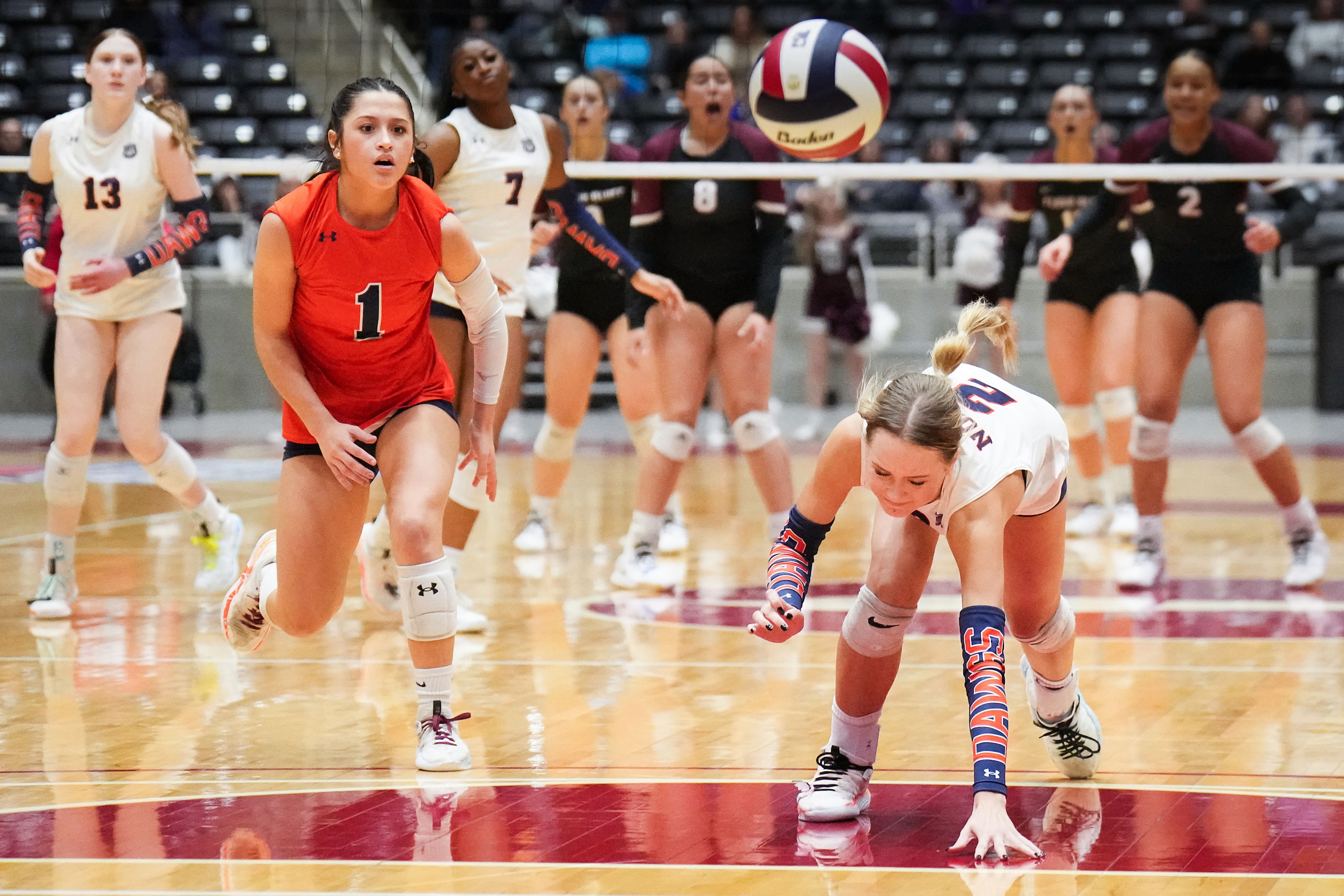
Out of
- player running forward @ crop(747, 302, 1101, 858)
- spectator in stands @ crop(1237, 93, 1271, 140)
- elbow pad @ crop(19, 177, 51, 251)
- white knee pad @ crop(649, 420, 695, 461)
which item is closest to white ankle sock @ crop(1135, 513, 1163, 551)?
white knee pad @ crop(649, 420, 695, 461)

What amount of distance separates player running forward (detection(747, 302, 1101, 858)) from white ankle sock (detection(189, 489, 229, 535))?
11.5 feet

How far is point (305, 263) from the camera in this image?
4027 millimetres

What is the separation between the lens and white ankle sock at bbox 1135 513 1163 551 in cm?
675

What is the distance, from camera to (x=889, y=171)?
7633mm

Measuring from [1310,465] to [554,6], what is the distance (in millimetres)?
7951

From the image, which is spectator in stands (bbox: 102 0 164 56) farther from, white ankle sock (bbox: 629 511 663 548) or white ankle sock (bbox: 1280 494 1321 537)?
white ankle sock (bbox: 1280 494 1321 537)

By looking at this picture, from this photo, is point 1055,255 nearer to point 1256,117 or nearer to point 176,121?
point 176,121

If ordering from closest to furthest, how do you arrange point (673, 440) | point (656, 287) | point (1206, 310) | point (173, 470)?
1. point (656, 287)
2. point (173, 470)
3. point (1206, 310)
4. point (673, 440)

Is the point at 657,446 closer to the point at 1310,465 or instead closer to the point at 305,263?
the point at 305,263

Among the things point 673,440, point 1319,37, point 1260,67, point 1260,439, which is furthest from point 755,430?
point 1319,37

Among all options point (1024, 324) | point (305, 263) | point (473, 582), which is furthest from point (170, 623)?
point (1024, 324)

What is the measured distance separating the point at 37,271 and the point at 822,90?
3017 mm

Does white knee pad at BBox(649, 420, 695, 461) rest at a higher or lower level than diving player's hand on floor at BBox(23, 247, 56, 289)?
lower

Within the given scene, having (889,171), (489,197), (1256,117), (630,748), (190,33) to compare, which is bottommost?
(630,748)
